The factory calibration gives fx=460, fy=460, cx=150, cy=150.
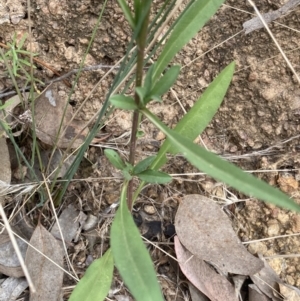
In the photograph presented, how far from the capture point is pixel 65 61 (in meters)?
1.26

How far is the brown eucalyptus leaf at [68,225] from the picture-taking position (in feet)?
3.96

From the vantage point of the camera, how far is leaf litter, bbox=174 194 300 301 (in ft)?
3.78

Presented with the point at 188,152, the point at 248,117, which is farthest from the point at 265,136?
the point at 188,152

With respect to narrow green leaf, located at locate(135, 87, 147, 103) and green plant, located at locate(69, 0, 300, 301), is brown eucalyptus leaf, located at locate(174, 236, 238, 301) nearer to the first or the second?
green plant, located at locate(69, 0, 300, 301)

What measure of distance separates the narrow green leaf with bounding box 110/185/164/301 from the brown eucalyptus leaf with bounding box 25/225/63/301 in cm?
43

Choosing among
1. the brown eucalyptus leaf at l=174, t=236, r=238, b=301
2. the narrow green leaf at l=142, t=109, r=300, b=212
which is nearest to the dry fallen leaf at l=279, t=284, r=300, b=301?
the brown eucalyptus leaf at l=174, t=236, r=238, b=301

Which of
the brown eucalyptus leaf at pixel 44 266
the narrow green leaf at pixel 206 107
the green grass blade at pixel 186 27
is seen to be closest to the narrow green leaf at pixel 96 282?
the brown eucalyptus leaf at pixel 44 266

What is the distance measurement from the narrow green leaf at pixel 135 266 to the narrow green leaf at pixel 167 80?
246 mm

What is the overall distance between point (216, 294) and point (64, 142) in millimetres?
551

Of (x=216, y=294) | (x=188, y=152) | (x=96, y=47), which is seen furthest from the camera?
(x=96, y=47)

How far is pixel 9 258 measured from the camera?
46.2 inches

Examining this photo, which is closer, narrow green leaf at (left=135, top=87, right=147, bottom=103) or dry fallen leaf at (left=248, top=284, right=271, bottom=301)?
narrow green leaf at (left=135, top=87, right=147, bottom=103)

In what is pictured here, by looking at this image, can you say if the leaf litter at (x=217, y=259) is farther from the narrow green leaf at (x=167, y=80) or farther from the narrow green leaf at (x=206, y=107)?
the narrow green leaf at (x=167, y=80)

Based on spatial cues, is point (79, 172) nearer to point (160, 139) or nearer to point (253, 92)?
point (160, 139)
